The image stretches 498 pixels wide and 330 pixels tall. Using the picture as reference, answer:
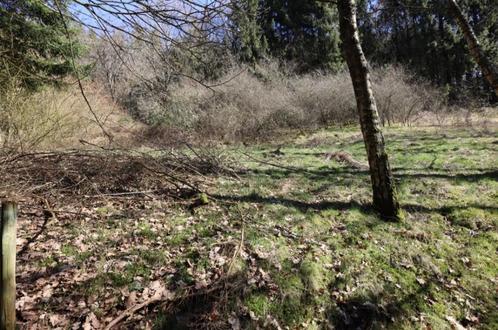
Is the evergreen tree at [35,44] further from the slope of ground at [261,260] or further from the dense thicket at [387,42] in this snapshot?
the dense thicket at [387,42]

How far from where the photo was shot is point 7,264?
1.87m

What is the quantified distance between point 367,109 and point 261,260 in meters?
2.29

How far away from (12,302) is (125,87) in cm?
1438

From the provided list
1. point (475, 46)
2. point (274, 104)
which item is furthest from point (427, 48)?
point (475, 46)

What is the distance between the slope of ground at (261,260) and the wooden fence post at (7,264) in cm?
49

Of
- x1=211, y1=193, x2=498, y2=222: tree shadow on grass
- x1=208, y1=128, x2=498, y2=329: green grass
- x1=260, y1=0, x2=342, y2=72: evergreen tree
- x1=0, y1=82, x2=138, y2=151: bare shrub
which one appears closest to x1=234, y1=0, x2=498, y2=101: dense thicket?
x1=260, y1=0, x2=342, y2=72: evergreen tree

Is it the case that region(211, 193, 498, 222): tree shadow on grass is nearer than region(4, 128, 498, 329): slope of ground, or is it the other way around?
region(4, 128, 498, 329): slope of ground

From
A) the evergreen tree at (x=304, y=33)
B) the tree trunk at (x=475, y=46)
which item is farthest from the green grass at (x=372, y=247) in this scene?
the evergreen tree at (x=304, y=33)

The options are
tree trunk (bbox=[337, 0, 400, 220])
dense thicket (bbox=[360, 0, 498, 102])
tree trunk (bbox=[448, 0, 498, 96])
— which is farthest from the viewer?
dense thicket (bbox=[360, 0, 498, 102])

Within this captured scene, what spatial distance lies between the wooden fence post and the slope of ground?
1.59ft

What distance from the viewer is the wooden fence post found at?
6.03ft

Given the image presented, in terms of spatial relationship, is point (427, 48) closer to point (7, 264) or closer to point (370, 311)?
point (370, 311)

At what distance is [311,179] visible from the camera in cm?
606

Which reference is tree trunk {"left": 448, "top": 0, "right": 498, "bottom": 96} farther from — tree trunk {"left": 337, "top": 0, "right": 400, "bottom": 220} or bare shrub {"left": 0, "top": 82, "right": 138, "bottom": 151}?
bare shrub {"left": 0, "top": 82, "right": 138, "bottom": 151}
